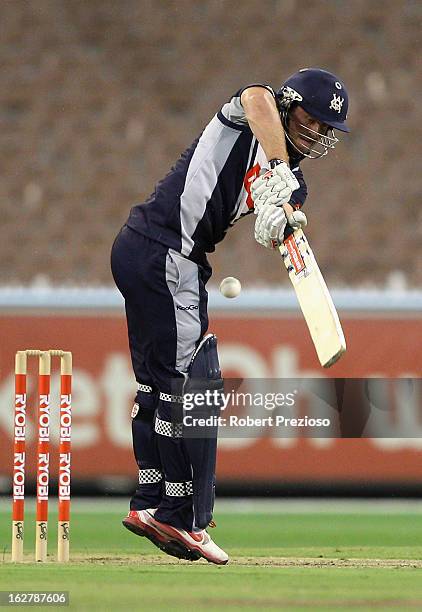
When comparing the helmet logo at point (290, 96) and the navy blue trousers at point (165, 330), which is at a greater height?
the helmet logo at point (290, 96)

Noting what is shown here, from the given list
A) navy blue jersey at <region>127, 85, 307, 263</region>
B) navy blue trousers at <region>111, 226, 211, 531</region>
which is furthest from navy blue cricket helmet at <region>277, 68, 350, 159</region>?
navy blue trousers at <region>111, 226, 211, 531</region>

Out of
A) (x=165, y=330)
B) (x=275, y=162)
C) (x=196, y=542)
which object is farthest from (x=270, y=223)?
(x=196, y=542)

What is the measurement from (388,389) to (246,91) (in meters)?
2.54

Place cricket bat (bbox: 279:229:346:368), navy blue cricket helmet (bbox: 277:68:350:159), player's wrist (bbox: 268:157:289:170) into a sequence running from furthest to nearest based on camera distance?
navy blue cricket helmet (bbox: 277:68:350:159) < player's wrist (bbox: 268:157:289:170) < cricket bat (bbox: 279:229:346:368)

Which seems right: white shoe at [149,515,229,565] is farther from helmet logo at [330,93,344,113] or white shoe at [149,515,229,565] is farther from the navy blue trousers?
helmet logo at [330,93,344,113]

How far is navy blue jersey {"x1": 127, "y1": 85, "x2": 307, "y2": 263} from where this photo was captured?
3.75m

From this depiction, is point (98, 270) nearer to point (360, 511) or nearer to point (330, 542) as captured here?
point (360, 511)

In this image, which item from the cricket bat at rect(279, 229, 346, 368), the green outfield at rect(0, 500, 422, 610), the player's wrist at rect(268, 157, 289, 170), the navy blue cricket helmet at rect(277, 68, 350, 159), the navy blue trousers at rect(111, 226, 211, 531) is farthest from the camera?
the navy blue trousers at rect(111, 226, 211, 531)

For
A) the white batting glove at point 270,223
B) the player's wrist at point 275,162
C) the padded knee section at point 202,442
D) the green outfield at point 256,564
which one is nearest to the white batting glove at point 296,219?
the white batting glove at point 270,223

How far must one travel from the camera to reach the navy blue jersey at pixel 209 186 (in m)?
3.75

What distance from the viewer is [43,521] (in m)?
3.84

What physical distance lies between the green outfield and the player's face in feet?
3.59

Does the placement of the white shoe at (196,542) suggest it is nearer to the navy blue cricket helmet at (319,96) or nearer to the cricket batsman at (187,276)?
the cricket batsman at (187,276)

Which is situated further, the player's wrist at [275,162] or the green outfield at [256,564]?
the player's wrist at [275,162]
